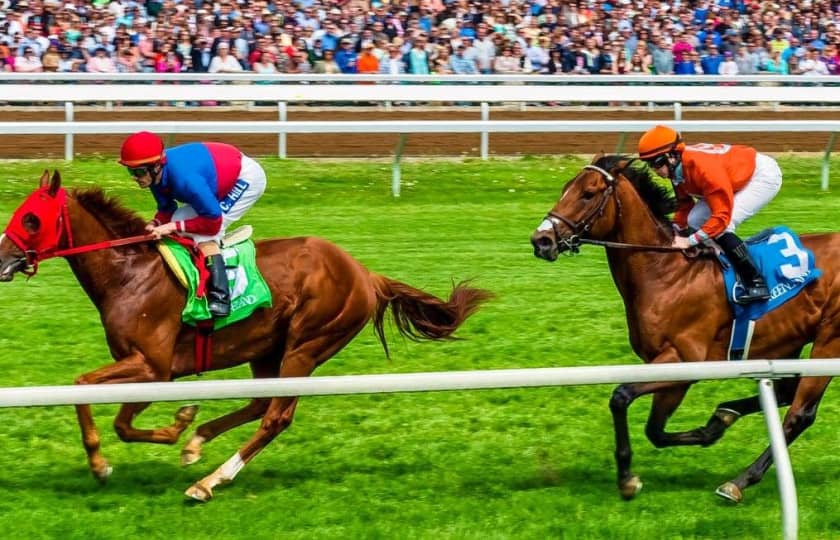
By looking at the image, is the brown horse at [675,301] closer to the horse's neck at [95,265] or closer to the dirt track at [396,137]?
the horse's neck at [95,265]

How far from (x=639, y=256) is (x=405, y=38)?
40.9 ft

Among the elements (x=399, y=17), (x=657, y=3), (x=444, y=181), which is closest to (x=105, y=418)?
(x=444, y=181)

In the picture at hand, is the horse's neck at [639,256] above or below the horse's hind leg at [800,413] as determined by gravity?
above

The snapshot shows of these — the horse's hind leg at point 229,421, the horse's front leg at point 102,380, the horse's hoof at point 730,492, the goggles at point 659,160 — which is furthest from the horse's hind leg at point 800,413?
the horse's front leg at point 102,380

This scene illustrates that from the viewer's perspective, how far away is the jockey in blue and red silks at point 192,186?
5633 mm

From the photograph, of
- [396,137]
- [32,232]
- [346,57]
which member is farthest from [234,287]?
[346,57]

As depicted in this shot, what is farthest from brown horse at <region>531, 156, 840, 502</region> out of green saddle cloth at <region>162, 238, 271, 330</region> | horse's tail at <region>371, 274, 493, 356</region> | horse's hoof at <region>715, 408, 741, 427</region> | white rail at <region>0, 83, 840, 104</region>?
white rail at <region>0, 83, 840, 104</region>

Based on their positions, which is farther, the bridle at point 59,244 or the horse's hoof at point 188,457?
the horse's hoof at point 188,457

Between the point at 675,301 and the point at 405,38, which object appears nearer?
the point at 675,301

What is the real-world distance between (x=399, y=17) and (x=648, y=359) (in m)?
13.1

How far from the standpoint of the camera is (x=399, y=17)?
18344 mm

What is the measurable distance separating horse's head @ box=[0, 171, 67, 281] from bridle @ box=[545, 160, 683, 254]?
209 cm

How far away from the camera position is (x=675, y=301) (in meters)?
5.88

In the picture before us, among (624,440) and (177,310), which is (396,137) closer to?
(177,310)
